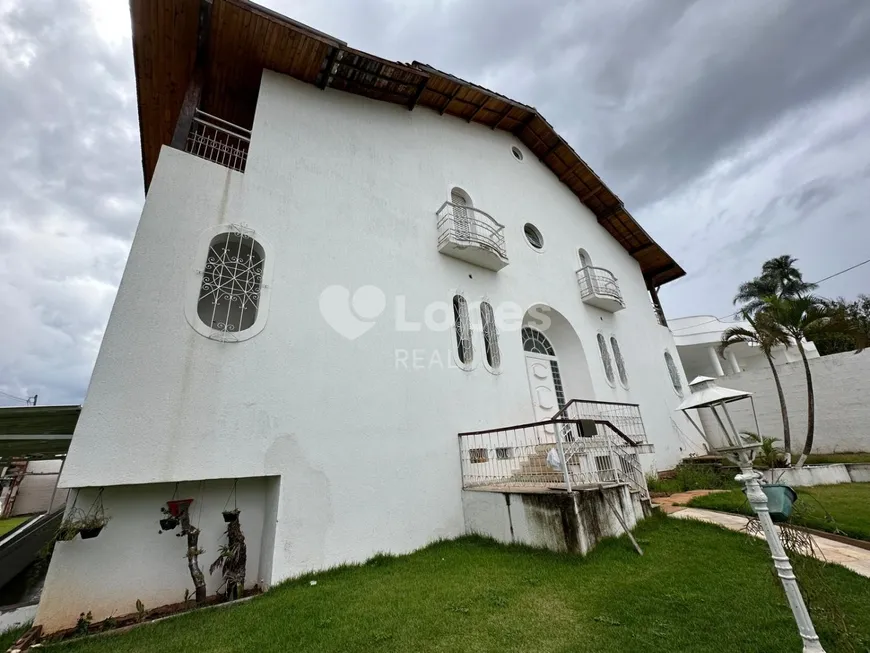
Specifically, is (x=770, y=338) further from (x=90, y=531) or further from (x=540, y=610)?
(x=90, y=531)

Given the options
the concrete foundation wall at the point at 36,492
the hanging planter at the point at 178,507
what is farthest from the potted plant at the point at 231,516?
the concrete foundation wall at the point at 36,492

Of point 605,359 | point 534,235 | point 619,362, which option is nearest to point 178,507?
point 534,235

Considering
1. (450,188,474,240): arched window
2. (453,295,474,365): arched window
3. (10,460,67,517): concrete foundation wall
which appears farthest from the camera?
(10,460,67,517): concrete foundation wall

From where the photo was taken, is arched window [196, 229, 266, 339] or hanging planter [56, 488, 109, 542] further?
arched window [196, 229, 266, 339]

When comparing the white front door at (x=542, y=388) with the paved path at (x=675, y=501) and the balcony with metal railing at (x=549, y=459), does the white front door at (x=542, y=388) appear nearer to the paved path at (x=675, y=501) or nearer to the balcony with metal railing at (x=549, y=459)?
the balcony with metal railing at (x=549, y=459)

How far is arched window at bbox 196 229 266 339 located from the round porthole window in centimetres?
745

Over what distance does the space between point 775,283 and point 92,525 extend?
3394 centimetres

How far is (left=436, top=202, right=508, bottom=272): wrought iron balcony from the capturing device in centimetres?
743

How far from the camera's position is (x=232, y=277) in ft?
16.6

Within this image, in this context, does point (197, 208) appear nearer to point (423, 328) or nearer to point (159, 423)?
point (159, 423)

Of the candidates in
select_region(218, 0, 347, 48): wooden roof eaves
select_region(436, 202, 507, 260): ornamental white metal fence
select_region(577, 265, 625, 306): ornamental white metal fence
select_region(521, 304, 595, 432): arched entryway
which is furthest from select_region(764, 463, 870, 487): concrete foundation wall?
select_region(218, 0, 347, 48): wooden roof eaves

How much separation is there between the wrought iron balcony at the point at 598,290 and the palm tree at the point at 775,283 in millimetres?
18761

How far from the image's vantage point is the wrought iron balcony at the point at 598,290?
33.4 feet

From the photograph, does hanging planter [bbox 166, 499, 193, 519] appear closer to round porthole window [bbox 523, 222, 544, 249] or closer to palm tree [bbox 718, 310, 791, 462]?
round porthole window [bbox 523, 222, 544, 249]
